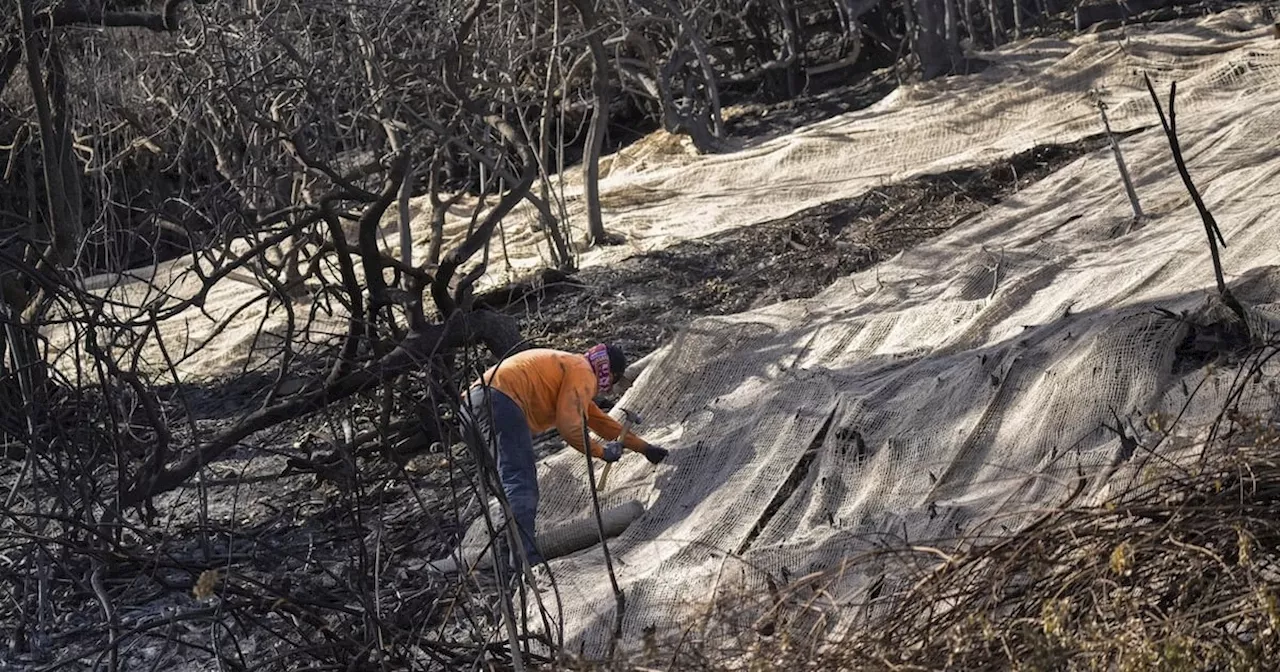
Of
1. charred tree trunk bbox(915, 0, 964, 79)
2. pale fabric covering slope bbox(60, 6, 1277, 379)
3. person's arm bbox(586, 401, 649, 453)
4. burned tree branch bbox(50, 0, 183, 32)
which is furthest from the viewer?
charred tree trunk bbox(915, 0, 964, 79)

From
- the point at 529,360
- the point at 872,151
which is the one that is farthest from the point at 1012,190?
the point at 529,360

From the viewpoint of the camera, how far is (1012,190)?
28.5 feet

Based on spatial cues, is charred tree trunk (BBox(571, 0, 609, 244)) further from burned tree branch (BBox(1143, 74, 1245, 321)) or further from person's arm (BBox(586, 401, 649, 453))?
burned tree branch (BBox(1143, 74, 1245, 321))

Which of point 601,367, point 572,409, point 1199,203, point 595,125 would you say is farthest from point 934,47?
point 1199,203

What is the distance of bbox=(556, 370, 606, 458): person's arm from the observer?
5.59 meters

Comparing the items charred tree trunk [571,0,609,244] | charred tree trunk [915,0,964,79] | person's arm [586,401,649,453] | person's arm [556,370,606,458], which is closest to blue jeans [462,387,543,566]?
person's arm [556,370,606,458]

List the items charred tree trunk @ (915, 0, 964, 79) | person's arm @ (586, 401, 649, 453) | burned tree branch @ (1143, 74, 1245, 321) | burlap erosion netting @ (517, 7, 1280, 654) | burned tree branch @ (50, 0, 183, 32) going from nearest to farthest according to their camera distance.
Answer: burned tree branch @ (1143, 74, 1245, 321), burlap erosion netting @ (517, 7, 1280, 654), person's arm @ (586, 401, 649, 453), burned tree branch @ (50, 0, 183, 32), charred tree trunk @ (915, 0, 964, 79)

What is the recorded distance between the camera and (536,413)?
5703 millimetres

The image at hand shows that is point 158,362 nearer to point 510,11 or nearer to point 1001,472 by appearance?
point 510,11

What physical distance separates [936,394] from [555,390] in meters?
1.45

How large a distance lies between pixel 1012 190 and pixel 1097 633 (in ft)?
20.4

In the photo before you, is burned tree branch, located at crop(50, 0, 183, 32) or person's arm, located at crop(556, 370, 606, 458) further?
burned tree branch, located at crop(50, 0, 183, 32)

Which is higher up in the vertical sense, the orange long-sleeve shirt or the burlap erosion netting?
the orange long-sleeve shirt

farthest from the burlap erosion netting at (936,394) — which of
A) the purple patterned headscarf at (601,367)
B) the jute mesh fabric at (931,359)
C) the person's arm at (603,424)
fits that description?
the purple patterned headscarf at (601,367)
